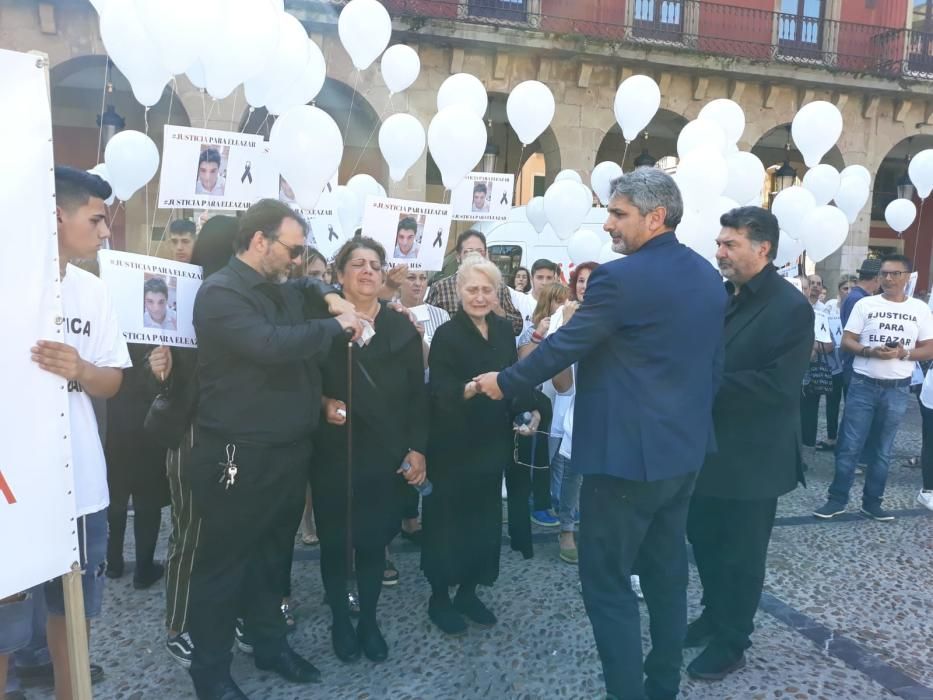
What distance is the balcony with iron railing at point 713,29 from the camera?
13312 millimetres

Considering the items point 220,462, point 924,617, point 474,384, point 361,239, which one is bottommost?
point 924,617

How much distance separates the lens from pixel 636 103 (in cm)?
790

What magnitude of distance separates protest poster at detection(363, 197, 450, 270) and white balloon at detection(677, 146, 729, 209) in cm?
197

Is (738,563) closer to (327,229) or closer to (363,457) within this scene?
(363,457)

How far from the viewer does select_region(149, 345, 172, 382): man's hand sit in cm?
281

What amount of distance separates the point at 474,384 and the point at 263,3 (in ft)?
9.52

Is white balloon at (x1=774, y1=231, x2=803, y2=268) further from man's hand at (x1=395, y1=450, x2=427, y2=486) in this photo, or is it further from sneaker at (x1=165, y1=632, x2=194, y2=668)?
sneaker at (x1=165, y1=632, x2=194, y2=668)

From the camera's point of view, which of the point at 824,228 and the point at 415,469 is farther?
the point at 824,228

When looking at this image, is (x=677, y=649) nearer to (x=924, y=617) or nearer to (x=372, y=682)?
(x=372, y=682)

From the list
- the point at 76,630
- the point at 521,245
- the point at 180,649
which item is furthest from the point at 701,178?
the point at 521,245

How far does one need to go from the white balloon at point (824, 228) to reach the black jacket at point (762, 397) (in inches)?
156

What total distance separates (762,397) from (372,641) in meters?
2.06

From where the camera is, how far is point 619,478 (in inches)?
100

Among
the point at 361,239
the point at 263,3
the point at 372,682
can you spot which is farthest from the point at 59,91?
the point at 372,682
